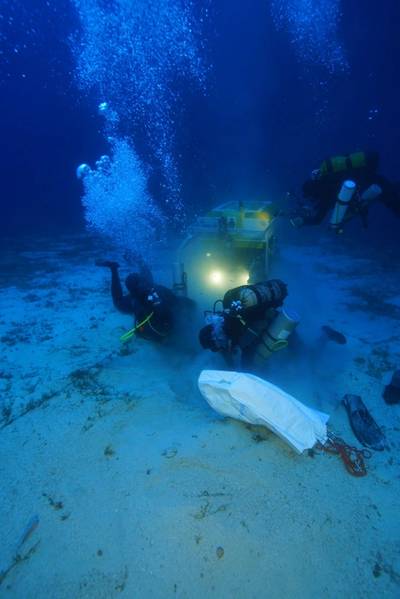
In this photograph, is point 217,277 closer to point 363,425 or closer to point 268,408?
point 363,425

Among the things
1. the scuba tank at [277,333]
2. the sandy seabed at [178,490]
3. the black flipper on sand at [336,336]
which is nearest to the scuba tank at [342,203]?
the black flipper on sand at [336,336]

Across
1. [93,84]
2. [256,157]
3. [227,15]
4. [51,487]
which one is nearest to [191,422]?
[51,487]

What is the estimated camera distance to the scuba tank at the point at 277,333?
13.8 ft

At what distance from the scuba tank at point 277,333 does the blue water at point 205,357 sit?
2.14ft

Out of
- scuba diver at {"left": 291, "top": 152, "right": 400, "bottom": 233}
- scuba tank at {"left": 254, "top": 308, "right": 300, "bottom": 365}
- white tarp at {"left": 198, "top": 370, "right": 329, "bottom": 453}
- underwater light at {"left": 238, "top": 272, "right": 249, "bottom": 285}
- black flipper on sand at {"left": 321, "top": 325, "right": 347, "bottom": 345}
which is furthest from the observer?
underwater light at {"left": 238, "top": 272, "right": 249, "bottom": 285}

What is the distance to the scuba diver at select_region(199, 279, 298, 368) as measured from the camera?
13.9 ft

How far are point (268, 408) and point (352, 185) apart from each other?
531 centimetres

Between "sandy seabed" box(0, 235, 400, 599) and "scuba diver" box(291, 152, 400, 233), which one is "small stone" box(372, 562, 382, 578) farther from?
"scuba diver" box(291, 152, 400, 233)

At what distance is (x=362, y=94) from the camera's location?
2042 cm

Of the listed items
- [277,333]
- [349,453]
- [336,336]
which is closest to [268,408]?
[349,453]

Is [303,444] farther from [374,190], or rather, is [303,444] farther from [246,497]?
[374,190]

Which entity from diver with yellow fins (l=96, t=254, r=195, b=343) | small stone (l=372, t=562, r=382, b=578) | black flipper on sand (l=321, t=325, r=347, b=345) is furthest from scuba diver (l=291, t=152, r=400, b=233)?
small stone (l=372, t=562, r=382, b=578)

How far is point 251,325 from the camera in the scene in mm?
4695

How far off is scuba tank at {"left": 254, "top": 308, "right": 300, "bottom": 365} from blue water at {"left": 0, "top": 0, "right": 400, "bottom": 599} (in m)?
0.65
